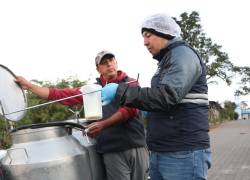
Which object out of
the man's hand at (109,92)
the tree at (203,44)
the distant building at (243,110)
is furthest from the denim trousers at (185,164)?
the distant building at (243,110)

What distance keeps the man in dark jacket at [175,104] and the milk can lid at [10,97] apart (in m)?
0.75

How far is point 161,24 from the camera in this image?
2641 millimetres

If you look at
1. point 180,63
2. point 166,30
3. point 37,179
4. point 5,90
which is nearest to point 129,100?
point 180,63

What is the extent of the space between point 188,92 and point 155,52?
0.31 metres

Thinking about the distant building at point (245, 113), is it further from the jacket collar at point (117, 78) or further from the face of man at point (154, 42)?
the face of man at point (154, 42)

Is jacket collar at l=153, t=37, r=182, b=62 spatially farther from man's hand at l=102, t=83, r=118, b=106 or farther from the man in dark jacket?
man's hand at l=102, t=83, r=118, b=106

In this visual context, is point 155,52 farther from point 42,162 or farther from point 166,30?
point 42,162

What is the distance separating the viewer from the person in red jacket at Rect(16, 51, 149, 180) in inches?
127

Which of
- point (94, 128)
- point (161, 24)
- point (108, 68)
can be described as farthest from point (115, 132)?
point (161, 24)

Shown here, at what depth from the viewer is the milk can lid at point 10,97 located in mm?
2965

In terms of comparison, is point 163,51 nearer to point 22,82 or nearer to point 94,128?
point 94,128

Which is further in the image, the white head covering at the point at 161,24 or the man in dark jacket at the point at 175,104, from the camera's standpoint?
the white head covering at the point at 161,24

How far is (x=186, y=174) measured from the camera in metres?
2.61

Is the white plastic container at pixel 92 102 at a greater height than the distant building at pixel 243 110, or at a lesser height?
greater
